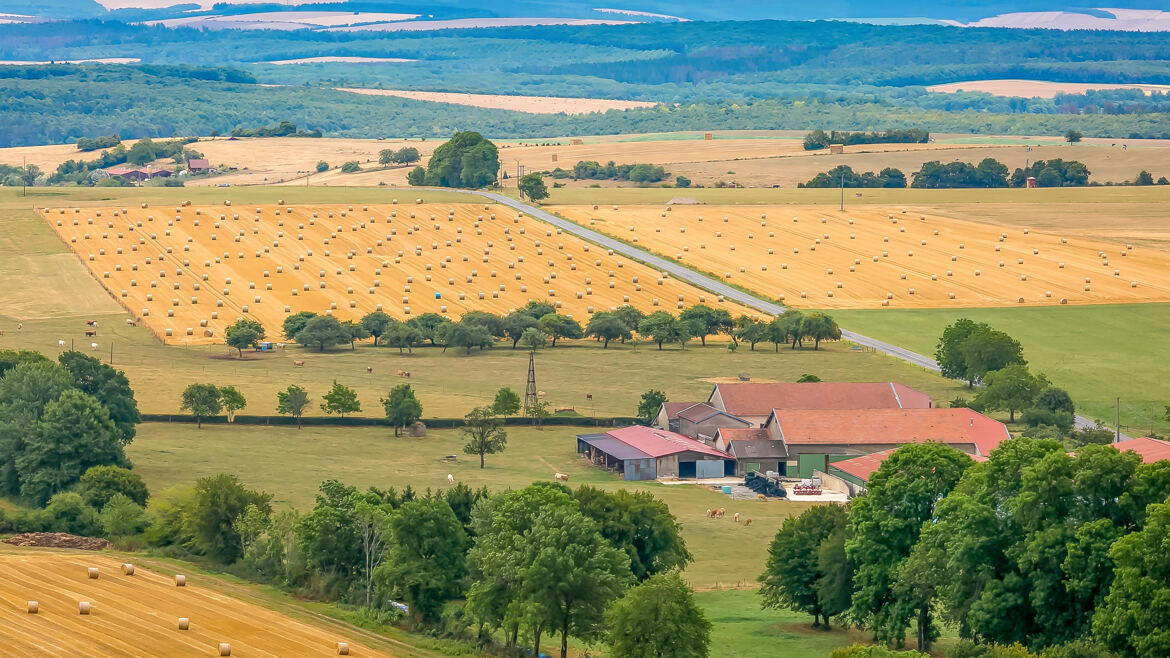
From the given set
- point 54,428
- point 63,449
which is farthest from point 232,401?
point 63,449

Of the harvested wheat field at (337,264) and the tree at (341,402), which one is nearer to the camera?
the tree at (341,402)

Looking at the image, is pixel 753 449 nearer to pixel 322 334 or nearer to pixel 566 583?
pixel 322 334

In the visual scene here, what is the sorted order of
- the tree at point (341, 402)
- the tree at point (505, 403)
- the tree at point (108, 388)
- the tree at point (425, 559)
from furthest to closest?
the tree at point (505, 403) → the tree at point (341, 402) → the tree at point (108, 388) → the tree at point (425, 559)

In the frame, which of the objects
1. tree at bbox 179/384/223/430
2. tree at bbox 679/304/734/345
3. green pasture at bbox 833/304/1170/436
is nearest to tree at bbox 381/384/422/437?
tree at bbox 179/384/223/430

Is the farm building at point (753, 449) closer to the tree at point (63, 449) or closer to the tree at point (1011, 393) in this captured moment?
the tree at point (1011, 393)

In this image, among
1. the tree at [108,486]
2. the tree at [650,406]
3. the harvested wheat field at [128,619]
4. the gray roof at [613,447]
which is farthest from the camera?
the tree at [650,406]

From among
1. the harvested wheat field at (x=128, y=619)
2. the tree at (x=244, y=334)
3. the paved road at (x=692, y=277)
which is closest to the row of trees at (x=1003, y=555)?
the harvested wheat field at (x=128, y=619)

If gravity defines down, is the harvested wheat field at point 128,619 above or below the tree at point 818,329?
below

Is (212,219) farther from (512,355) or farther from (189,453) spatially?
(189,453)
